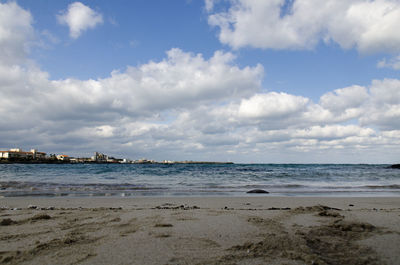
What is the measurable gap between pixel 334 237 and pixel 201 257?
2.17 metres

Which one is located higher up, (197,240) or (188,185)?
(197,240)

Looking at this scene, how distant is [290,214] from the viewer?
5809 millimetres

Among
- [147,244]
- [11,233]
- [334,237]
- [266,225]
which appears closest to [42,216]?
[11,233]

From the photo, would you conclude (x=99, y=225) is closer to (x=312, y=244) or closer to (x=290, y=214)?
(x=312, y=244)

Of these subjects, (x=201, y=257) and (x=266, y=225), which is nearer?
(x=201, y=257)

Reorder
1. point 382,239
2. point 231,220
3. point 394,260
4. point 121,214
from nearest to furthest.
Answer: point 394,260 < point 382,239 < point 231,220 < point 121,214

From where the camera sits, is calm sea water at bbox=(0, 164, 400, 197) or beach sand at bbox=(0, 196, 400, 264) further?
calm sea water at bbox=(0, 164, 400, 197)

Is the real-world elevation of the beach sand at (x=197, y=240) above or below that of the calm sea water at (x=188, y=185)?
above

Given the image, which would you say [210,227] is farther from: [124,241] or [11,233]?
[11,233]

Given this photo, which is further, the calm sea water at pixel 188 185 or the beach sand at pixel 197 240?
the calm sea water at pixel 188 185

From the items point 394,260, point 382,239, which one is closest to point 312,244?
point 394,260

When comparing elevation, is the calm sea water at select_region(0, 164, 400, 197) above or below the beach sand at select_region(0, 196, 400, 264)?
below

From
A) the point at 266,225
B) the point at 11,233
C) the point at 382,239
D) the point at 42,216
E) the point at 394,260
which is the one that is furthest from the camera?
the point at 42,216

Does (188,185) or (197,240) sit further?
(188,185)
